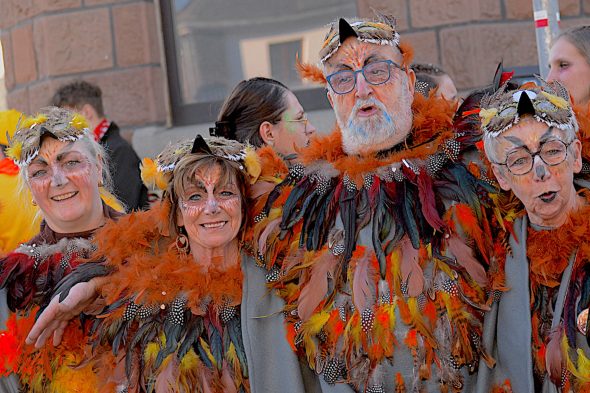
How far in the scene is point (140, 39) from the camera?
6.75 meters

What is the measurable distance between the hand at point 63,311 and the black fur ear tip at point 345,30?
4.20 feet

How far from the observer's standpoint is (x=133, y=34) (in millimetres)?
6734

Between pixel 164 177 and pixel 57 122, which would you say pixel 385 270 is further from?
pixel 57 122

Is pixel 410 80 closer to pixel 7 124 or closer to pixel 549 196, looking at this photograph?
pixel 549 196

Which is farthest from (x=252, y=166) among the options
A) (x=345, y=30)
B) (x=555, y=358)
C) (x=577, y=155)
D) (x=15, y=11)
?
(x=15, y=11)

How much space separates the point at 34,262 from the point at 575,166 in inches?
81.7

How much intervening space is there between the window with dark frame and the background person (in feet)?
3.45

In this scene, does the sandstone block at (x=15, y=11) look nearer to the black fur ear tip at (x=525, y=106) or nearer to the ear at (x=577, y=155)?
the black fur ear tip at (x=525, y=106)

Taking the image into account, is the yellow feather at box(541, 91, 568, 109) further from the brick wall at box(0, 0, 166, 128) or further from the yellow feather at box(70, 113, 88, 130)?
the brick wall at box(0, 0, 166, 128)

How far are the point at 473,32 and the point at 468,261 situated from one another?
2.88m

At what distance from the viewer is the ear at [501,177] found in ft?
11.1

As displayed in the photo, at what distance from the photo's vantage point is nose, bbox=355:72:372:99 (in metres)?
3.74

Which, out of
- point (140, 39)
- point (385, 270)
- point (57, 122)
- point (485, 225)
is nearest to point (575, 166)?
point (485, 225)

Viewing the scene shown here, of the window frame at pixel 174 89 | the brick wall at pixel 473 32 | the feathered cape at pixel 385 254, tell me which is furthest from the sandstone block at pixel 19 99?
the feathered cape at pixel 385 254
